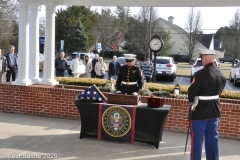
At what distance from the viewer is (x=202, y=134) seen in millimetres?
4738

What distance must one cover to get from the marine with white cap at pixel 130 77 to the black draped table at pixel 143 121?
46 cm

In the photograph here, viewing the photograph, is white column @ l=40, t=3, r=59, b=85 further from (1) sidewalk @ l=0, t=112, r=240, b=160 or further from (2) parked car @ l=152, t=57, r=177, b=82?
(2) parked car @ l=152, t=57, r=177, b=82

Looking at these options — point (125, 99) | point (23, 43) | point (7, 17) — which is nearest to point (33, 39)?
point (23, 43)

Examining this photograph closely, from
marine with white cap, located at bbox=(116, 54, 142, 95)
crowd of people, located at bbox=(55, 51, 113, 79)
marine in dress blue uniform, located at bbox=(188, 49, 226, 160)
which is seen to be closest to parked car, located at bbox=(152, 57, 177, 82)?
crowd of people, located at bbox=(55, 51, 113, 79)

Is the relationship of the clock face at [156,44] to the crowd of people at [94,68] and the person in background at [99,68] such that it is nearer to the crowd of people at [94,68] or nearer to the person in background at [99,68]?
the crowd of people at [94,68]

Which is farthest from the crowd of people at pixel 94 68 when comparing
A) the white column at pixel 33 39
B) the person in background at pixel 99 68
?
the white column at pixel 33 39

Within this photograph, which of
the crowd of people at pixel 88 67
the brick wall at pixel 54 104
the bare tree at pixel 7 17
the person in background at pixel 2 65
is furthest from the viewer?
the bare tree at pixel 7 17

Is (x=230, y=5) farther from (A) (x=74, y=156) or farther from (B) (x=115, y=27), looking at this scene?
(B) (x=115, y=27)

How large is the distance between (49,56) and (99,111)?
140 inches

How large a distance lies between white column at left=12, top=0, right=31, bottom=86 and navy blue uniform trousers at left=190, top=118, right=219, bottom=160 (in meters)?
5.13

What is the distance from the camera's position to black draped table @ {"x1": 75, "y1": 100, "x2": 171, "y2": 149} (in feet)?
18.8

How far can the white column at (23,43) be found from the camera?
27.2ft

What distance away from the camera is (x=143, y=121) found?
5.81m

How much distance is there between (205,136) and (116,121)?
176 centimetres
